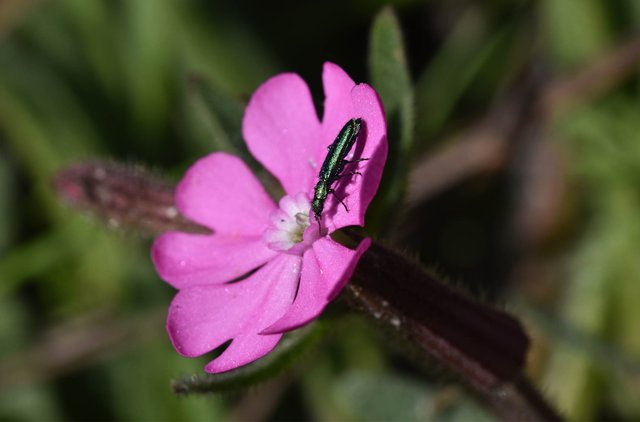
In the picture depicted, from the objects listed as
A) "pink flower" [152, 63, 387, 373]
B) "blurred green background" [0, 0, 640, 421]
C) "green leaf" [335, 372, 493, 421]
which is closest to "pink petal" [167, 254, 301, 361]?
"pink flower" [152, 63, 387, 373]

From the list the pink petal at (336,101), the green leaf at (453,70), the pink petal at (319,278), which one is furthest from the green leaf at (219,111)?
the green leaf at (453,70)

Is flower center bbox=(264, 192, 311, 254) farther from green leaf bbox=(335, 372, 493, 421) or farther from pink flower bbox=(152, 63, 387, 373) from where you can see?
green leaf bbox=(335, 372, 493, 421)

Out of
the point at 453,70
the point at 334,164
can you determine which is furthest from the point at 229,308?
the point at 453,70

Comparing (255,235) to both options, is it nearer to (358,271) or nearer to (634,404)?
(358,271)

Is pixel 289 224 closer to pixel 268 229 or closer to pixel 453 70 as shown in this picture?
pixel 268 229

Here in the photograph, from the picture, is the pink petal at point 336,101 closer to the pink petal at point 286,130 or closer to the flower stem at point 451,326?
the pink petal at point 286,130

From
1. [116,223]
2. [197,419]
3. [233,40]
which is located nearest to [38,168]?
[233,40]
